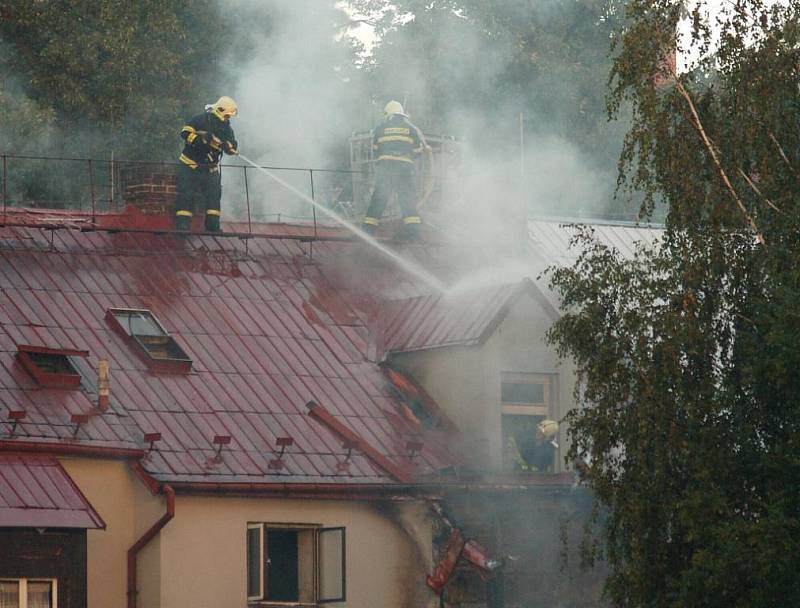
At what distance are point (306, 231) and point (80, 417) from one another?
8180 mm

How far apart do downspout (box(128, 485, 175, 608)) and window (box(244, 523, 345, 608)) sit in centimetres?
133

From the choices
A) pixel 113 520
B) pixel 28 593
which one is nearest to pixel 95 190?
pixel 113 520

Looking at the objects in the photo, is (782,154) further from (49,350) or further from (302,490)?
(49,350)

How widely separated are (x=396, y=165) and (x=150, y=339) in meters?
7.39

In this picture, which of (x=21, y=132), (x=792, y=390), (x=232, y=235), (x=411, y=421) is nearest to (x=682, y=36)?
(x=792, y=390)

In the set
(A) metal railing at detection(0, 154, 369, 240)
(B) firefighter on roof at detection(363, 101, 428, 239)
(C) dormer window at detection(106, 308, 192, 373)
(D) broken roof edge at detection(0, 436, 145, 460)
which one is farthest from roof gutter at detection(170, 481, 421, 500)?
(A) metal railing at detection(0, 154, 369, 240)

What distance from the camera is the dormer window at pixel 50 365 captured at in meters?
24.2

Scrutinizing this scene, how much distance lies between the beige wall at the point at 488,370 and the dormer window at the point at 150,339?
11.2 ft

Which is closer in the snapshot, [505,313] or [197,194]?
[505,313]

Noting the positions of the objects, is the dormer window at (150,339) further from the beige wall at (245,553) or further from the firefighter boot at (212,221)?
the firefighter boot at (212,221)

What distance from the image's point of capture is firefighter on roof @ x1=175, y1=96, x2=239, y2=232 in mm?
29969

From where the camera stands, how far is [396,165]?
106 feet

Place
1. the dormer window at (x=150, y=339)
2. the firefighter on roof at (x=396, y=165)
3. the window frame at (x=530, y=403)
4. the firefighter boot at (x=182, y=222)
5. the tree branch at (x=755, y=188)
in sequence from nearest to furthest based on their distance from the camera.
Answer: the tree branch at (x=755, y=188)
the dormer window at (x=150, y=339)
the window frame at (x=530, y=403)
the firefighter boot at (x=182, y=222)
the firefighter on roof at (x=396, y=165)

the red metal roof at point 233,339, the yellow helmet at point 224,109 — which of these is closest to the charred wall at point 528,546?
the red metal roof at point 233,339
